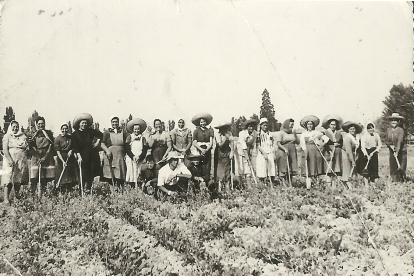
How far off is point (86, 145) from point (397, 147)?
5093 mm

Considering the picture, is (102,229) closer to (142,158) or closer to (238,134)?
(142,158)

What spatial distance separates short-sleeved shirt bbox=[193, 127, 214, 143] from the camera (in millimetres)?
5078

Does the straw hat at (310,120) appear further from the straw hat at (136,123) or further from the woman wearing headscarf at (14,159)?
the woman wearing headscarf at (14,159)

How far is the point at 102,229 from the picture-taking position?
384cm

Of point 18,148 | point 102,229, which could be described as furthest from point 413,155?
point 18,148

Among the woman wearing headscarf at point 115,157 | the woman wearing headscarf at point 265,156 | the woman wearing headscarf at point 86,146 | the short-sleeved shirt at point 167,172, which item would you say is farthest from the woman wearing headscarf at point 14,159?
the woman wearing headscarf at point 265,156

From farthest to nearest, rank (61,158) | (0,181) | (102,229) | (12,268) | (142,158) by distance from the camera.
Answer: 1. (142,158)
2. (61,158)
3. (0,181)
4. (102,229)
5. (12,268)

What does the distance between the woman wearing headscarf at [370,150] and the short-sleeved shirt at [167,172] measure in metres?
2.98

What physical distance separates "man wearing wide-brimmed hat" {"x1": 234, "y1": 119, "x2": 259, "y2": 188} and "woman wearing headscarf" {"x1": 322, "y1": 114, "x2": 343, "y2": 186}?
118 centimetres

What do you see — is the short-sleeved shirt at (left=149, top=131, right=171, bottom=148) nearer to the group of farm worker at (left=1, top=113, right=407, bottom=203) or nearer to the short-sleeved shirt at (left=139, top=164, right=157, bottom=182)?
the group of farm worker at (left=1, top=113, right=407, bottom=203)

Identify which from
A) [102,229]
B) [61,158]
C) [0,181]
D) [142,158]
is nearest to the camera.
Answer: [102,229]

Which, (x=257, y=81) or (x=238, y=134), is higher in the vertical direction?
(x=257, y=81)

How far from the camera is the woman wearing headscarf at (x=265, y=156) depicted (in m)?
5.35

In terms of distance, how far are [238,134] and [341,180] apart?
1852 millimetres
